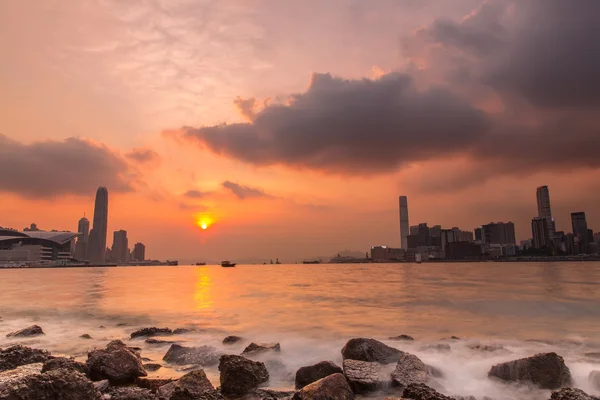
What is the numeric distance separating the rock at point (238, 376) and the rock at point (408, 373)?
3.25 metres

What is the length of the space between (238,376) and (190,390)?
1691mm

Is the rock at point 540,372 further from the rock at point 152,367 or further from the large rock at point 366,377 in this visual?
the rock at point 152,367

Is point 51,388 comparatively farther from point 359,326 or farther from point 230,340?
point 359,326

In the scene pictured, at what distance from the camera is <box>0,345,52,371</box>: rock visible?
9180 mm

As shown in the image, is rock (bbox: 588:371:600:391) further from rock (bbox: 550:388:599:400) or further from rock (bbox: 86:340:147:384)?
rock (bbox: 86:340:147:384)

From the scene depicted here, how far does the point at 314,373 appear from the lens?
8961 mm

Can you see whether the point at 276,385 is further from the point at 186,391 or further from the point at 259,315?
the point at 259,315

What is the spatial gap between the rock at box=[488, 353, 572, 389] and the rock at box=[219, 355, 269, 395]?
627 cm

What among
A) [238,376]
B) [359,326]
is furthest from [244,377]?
[359,326]

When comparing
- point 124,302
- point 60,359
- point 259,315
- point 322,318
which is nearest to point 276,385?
point 60,359

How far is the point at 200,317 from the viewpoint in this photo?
2348 cm

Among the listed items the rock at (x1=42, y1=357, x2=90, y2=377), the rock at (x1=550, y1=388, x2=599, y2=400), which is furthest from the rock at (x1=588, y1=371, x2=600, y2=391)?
the rock at (x1=42, y1=357, x2=90, y2=377)

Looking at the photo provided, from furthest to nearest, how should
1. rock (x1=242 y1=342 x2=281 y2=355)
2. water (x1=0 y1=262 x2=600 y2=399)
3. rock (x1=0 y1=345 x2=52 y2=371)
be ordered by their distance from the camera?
rock (x1=242 y1=342 x2=281 y2=355) → water (x1=0 y1=262 x2=600 y2=399) → rock (x1=0 y1=345 x2=52 y2=371)

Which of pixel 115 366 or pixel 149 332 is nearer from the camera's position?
pixel 115 366
